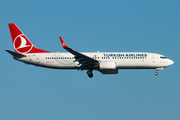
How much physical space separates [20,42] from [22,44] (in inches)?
21.2

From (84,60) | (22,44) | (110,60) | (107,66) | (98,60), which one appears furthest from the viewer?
(22,44)

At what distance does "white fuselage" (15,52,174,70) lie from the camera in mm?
55062

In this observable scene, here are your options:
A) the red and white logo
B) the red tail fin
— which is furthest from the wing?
the red and white logo

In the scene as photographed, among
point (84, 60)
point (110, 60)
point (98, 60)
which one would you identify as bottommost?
point (84, 60)

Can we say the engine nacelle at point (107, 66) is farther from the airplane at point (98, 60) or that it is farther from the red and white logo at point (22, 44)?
the red and white logo at point (22, 44)

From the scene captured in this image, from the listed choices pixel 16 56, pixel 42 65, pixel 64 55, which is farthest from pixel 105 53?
pixel 16 56

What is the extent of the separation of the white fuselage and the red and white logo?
229 centimetres

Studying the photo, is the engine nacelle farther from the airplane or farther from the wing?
the wing

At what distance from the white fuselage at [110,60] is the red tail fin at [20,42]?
195cm

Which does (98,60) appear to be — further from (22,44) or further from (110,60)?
(22,44)

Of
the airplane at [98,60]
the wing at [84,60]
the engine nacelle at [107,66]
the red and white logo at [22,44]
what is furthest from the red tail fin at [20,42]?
the engine nacelle at [107,66]

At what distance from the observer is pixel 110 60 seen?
5525 centimetres

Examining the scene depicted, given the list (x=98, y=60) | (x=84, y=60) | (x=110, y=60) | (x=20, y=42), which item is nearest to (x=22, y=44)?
(x=20, y=42)

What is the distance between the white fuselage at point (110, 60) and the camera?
55062 millimetres
